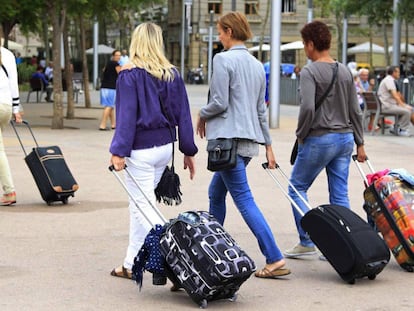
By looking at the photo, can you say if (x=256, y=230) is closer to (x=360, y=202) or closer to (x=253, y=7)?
(x=360, y=202)

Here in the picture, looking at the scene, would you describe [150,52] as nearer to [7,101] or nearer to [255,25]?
[7,101]

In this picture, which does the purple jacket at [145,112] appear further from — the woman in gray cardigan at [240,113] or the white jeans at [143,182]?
the woman in gray cardigan at [240,113]

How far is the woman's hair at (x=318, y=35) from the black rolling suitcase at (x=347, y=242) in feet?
4.22

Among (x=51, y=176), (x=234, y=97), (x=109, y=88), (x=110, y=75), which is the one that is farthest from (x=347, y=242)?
(x=110, y=75)

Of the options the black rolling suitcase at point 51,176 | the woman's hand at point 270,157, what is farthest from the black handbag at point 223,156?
the black rolling suitcase at point 51,176

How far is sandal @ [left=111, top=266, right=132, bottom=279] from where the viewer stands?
729cm

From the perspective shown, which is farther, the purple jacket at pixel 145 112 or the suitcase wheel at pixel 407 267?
the suitcase wheel at pixel 407 267

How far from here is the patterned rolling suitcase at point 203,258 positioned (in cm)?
618

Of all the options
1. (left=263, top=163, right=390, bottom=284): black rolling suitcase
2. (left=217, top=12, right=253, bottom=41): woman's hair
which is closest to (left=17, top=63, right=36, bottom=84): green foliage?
(left=217, top=12, right=253, bottom=41): woman's hair

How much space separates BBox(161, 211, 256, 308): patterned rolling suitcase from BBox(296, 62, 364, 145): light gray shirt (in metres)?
1.58

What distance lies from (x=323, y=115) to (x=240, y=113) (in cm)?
85

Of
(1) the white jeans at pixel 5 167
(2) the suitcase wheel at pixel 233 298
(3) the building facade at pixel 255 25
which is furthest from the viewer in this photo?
(3) the building facade at pixel 255 25

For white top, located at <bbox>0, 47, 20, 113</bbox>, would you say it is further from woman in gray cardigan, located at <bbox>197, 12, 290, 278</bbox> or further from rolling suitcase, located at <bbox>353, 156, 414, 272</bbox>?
rolling suitcase, located at <bbox>353, 156, 414, 272</bbox>

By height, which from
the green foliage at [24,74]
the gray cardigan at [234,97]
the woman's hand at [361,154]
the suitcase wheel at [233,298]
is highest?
the gray cardigan at [234,97]
